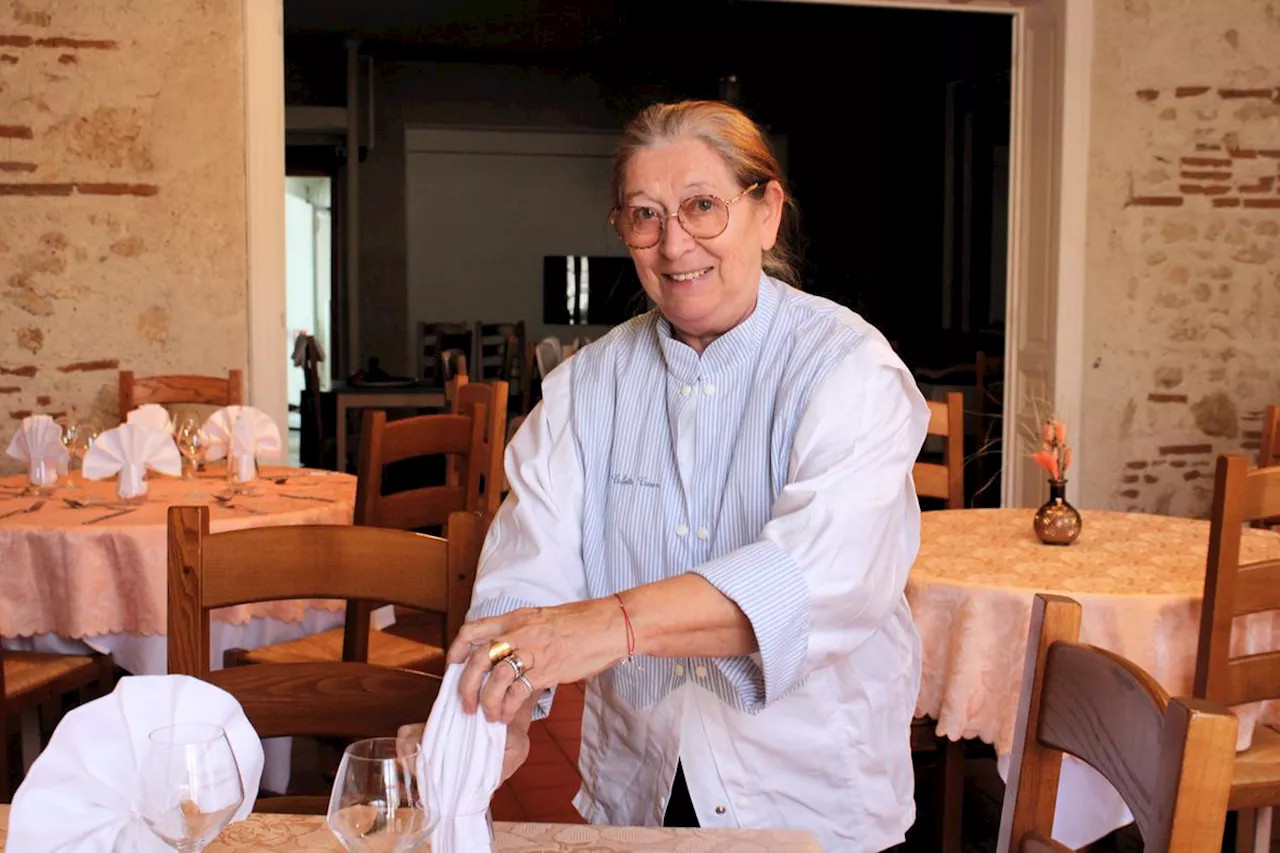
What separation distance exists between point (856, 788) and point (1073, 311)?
476 centimetres

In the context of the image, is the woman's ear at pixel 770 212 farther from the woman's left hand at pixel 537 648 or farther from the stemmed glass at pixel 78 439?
the stemmed glass at pixel 78 439

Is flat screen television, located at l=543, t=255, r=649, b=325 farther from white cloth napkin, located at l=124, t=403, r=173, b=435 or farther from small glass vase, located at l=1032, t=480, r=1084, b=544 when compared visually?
Result: small glass vase, located at l=1032, t=480, r=1084, b=544

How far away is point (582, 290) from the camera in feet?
43.1

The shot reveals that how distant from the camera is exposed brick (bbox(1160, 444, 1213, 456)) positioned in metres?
6.25

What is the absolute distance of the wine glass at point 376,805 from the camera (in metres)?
1.12

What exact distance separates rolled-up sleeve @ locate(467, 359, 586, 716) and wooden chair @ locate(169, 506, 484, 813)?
2.4 inches

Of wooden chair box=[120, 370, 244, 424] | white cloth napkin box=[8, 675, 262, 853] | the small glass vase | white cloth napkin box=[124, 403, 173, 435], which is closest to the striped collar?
white cloth napkin box=[8, 675, 262, 853]

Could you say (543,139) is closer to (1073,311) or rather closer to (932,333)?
(932,333)

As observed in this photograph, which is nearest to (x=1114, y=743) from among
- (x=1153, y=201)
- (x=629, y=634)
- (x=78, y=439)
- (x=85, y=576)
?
(x=629, y=634)

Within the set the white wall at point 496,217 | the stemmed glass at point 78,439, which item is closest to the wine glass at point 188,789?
the stemmed glass at point 78,439

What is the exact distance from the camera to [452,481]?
4.45 metres

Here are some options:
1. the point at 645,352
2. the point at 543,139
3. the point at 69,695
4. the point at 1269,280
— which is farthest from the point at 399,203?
the point at 645,352

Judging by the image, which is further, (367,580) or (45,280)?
(45,280)

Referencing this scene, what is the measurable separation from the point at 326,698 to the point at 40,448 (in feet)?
7.48
